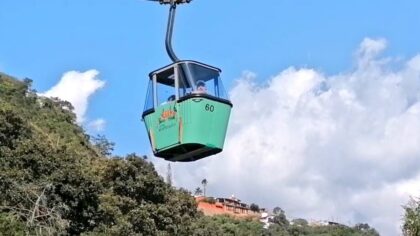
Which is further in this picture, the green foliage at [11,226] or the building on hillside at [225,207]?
the building on hillside at [225,207]

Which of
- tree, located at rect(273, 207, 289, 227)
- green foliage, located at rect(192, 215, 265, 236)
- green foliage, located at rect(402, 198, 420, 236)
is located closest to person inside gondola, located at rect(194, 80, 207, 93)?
green foliage, located at rect(402, 198, 420, 236)

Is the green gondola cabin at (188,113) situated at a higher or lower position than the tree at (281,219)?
lower

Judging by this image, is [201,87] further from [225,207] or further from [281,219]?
[225,207]

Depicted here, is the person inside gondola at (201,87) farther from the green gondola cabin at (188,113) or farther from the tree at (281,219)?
the tree at (281,219)

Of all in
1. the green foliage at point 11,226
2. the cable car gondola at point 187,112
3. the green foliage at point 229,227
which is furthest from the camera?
the green foliage at point 229,227

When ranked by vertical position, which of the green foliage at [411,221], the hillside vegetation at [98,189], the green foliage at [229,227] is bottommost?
the green foliage at [411,221]

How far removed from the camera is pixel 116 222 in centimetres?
3103

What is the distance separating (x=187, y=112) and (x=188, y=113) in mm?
18

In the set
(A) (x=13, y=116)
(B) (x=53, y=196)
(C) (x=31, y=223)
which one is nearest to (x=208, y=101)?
(C) (x=31, y=223)

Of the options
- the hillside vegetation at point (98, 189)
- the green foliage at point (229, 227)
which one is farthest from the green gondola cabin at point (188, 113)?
the green foliage at point (229, 227)

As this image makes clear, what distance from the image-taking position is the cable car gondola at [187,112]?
27.5 feet

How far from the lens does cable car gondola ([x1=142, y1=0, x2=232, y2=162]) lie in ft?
27.5

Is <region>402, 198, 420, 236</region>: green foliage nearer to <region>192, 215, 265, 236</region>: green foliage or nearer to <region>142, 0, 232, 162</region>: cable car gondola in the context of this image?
<region>142, 0, 232, 162</region>: cable car gondola

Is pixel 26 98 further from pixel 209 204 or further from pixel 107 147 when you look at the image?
pixel 209 204
